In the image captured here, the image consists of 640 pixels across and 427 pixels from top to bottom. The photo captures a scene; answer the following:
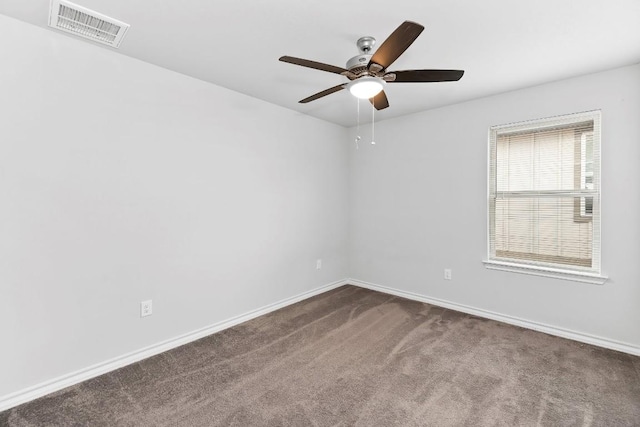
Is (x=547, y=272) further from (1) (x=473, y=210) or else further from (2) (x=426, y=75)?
(2) (x=426, y=75)

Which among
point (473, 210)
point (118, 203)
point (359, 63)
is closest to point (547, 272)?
point (473, 210)

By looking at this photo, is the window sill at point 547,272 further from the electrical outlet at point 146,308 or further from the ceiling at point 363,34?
the electrical outlet at point 146,308

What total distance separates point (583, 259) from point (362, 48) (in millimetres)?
2745

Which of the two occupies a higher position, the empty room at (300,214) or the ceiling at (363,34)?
the ceiling at (363,34)

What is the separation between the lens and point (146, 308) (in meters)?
2.47

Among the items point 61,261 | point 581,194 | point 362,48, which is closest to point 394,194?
point 581,194

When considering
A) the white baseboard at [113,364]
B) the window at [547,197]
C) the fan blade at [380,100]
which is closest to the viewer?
the white baseboard at [113,364]

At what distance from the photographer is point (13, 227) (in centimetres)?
189

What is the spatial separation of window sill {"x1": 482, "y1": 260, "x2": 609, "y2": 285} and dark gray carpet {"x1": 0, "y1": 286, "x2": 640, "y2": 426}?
1.89 feet

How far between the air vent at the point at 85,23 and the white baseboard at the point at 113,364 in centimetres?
234

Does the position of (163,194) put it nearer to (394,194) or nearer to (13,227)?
(13,227)

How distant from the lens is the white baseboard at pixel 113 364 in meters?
1.91

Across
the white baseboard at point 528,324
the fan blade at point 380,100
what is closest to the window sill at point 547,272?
the white baseboard at point 528,324

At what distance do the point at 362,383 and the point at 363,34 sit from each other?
7.93 ft
